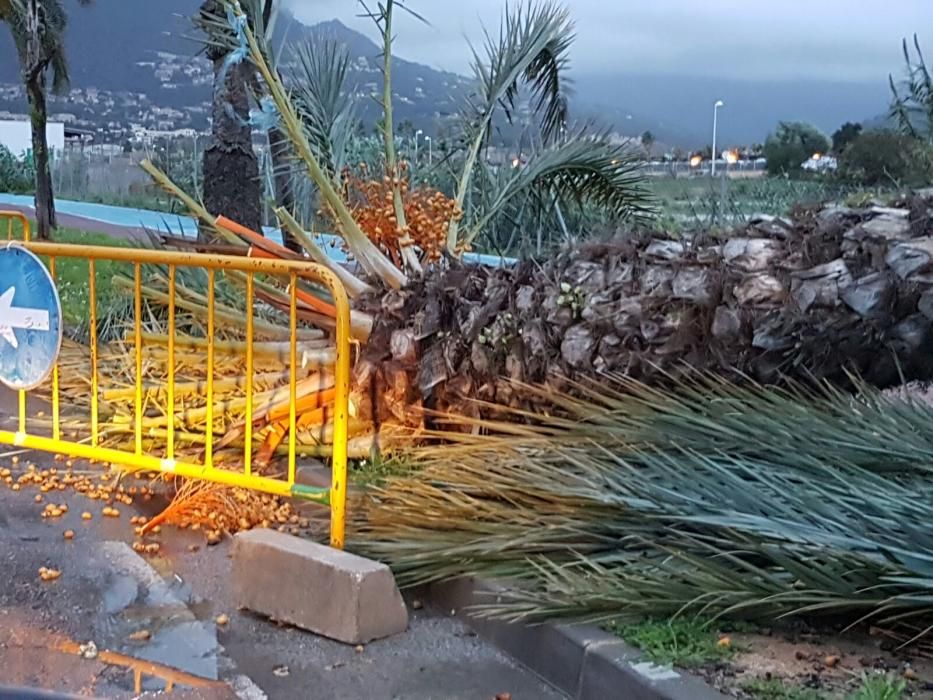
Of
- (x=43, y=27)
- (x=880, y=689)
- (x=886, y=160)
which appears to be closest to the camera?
(x=880, y=689)

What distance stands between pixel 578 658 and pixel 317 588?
1088 mm

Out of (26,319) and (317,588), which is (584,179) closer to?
(26,319)

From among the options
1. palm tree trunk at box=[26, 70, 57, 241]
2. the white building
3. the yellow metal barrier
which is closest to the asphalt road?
the yellow metal barrier

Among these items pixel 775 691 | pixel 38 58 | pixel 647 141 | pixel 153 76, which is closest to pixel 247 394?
pixel 775 691

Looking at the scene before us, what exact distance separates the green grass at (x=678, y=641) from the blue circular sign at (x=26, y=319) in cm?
335

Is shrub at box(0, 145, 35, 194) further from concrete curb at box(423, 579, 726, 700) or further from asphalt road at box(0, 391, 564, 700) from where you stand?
concrete curb at box(423, 579, 726, 700)

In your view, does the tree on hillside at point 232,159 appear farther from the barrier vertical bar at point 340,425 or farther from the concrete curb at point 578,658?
the concrete curb at point 578,658

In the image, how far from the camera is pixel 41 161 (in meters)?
21.7

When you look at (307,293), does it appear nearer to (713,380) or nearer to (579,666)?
(713,380)

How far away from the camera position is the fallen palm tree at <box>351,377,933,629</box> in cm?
337

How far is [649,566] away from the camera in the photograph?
12.3 ft

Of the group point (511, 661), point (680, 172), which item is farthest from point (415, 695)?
point (680, 172)

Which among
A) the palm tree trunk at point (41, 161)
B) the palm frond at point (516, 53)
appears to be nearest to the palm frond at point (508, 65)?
the palm frond at point (516, 53)

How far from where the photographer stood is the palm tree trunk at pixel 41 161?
20766mm
